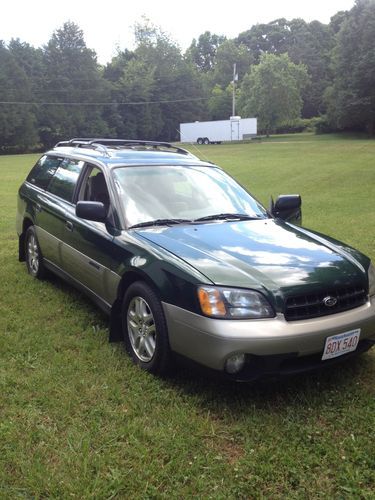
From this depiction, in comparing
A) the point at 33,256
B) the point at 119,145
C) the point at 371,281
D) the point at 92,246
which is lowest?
the point at 33,256

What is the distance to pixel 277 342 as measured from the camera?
118 inches

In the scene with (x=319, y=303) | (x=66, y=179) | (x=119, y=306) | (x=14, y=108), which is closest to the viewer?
(x=319, y=303)

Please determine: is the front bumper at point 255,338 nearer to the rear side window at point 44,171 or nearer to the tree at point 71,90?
the rear side window at point 44,171

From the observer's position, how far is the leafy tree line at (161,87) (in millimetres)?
55531

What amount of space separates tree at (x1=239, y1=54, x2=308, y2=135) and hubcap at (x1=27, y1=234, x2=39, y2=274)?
59.6 m

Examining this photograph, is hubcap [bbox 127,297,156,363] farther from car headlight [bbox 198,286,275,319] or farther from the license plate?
the license plate

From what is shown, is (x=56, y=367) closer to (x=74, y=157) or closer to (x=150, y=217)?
(x=150, y=217)

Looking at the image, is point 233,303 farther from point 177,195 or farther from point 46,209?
point 46,209

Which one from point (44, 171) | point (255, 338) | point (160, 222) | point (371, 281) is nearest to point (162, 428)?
point (255, 338)

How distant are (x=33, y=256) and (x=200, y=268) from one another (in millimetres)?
3404

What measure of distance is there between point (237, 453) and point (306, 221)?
806cm

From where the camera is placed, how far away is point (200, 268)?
330cm

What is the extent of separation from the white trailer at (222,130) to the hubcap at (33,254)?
4976 centimetres

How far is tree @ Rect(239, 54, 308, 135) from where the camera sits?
61.2 m
